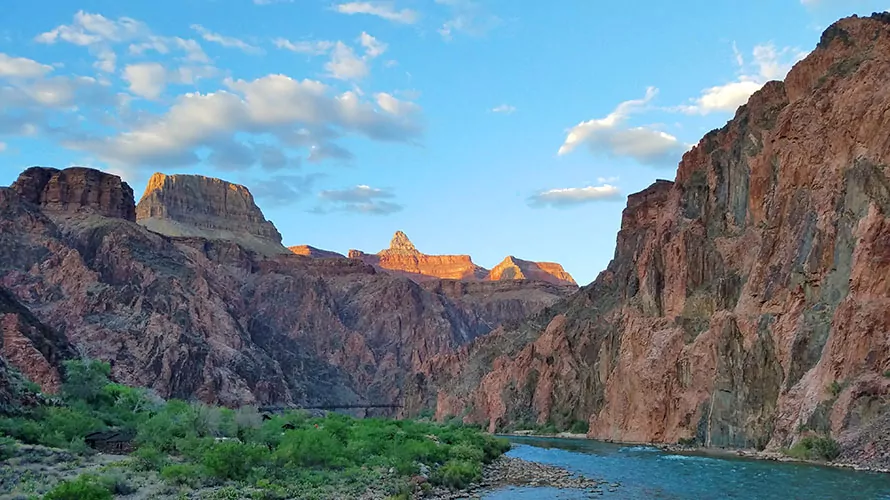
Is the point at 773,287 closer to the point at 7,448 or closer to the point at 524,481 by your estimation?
the point at 524,481

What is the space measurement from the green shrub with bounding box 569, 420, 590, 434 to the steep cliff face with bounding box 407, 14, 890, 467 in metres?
1.67

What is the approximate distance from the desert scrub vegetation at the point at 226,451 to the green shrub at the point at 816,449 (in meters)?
19.5

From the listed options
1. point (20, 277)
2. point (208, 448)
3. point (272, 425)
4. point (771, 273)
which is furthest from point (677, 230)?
point (20, 277)

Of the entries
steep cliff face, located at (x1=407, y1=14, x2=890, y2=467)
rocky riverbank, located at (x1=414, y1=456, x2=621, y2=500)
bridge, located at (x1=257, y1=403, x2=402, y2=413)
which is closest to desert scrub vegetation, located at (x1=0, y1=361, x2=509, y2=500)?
rocky riverbank, located at (x1=414, y1=456, x2=621, y2=500)

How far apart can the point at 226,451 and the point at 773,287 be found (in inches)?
1782

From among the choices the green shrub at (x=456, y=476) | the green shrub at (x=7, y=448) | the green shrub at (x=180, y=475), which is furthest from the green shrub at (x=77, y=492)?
the green shrub at (x=456, y=476)

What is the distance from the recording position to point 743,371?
6150 centimetres

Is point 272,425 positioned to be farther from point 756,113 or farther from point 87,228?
point 87,228

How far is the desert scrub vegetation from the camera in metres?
31.5

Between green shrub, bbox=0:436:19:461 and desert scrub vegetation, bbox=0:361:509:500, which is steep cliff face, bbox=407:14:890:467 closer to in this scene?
desert scrub vegetation, bbox=0:361:509:500

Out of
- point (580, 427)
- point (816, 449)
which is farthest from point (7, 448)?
point (580, 427)

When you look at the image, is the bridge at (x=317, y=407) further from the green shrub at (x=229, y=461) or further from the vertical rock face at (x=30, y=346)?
the green shrub at (x=229, y=461)

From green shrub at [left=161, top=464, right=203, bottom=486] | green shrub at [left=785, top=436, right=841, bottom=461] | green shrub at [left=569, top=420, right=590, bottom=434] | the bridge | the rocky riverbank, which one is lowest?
the bridge

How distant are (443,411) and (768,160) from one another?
92.0 m
